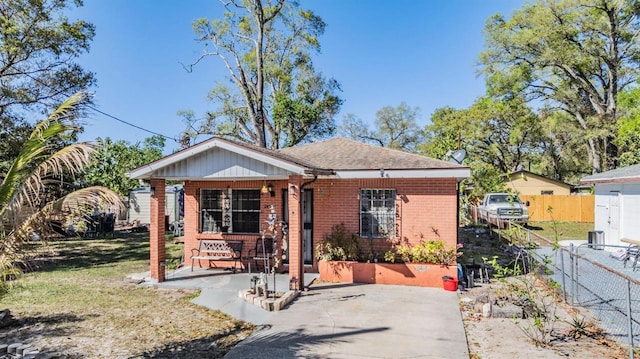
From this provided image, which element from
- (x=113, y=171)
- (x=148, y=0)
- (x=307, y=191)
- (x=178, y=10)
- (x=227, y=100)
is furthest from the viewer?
(x=227, y=100)

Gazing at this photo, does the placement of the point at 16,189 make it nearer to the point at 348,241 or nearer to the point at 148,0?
the point at 348,241

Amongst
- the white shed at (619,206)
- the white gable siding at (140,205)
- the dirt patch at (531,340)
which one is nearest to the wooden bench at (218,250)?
the dirt patch at (531,340)

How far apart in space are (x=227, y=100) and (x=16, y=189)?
29145 millimetres

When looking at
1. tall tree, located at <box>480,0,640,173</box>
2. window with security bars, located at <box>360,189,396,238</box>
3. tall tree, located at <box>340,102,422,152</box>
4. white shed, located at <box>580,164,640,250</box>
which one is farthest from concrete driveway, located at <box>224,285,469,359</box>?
tall tree, located at <box>340,102,422,152</box>

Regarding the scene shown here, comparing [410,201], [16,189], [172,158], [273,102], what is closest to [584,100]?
[273,102]

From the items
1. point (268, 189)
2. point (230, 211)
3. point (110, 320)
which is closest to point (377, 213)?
point (268, 189)

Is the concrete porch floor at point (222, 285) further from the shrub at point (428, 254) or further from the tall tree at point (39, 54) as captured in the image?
the tall tree at point (39, 54)

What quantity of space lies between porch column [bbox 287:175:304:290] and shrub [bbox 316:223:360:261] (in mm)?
1423

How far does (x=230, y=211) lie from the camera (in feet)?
39.9

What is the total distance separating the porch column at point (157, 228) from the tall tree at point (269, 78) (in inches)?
667

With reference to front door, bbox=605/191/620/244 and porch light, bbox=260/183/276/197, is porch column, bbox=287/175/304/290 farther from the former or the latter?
front door, bbox=605/191/620/244

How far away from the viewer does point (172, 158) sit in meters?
9.73

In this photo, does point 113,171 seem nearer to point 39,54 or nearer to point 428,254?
point 39,54

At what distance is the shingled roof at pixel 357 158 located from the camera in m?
10.4
